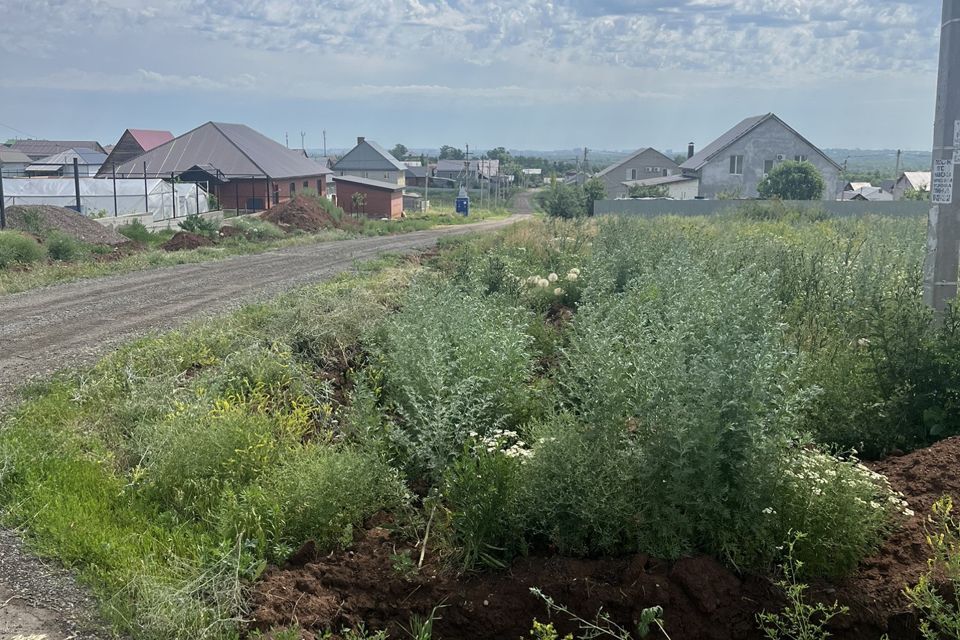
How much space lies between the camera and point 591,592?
3961 mm

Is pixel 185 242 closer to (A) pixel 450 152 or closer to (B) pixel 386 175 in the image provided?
(B) pixel 386 175

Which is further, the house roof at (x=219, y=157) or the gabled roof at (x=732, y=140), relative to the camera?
the gabled roof at (x=732, y=140)

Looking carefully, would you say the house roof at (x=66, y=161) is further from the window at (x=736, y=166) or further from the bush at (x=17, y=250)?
the bush at (x=17, y=250)

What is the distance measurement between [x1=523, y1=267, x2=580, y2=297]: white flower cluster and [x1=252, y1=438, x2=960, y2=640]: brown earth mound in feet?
22.9

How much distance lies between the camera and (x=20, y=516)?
5504 mm

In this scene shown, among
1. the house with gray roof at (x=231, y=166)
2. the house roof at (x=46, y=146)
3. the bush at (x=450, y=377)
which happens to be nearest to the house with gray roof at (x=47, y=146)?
the house roof at (x=46, y=146)

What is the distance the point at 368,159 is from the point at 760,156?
43.1 metres

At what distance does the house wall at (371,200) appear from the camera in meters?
51.2

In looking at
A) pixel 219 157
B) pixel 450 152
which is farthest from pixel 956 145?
pixel 450 152

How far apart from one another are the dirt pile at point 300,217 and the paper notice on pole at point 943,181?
27.9m

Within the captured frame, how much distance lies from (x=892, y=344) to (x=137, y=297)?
38.3 feet

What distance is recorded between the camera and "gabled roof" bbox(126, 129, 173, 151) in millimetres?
71938

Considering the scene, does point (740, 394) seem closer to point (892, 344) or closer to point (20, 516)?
point (892, 344)

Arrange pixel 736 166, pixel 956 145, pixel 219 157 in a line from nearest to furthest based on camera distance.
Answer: pixel 956 145 < pixel 219 157 < pixel 736 166
